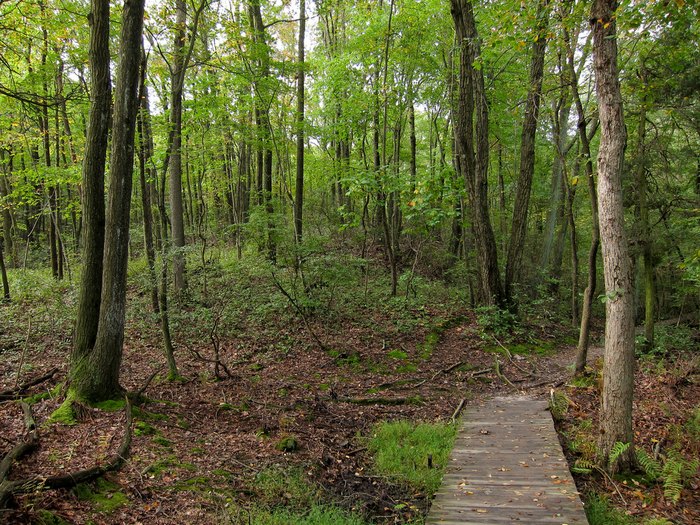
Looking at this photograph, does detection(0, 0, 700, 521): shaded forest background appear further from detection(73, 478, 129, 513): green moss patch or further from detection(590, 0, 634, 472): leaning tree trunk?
detection(73, 478, 129, 513): green moss patch

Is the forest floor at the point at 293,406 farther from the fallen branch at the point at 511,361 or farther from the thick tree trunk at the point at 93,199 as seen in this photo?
the thick tree trunk at the point at 93,199

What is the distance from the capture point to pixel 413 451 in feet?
19.6

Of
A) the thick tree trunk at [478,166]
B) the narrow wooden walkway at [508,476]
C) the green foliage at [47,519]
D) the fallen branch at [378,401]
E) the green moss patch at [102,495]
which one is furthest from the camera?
the thick tree trunk at [478,166]

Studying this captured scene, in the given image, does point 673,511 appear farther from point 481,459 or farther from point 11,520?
point 11,520

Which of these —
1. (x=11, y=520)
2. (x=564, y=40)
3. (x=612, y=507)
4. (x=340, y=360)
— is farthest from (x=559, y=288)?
(x=11, y=520)

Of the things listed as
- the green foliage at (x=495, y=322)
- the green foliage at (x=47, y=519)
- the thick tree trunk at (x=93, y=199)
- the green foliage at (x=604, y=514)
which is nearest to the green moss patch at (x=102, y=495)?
the green foliage at (x=47, y=519)

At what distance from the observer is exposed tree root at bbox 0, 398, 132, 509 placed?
10.8ft

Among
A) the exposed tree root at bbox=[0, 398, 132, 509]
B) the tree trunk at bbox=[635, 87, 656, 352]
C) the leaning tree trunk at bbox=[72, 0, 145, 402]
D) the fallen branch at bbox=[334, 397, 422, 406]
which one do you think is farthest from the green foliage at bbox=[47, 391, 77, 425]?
the tree trunk at bbox=[635, 87, 656, 352]

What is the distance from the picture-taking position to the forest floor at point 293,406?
439 centimetres

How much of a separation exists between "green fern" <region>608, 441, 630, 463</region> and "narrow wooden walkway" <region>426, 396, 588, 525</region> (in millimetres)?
557

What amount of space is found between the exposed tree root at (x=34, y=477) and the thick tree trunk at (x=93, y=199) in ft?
4.32

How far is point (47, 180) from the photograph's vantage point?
42.5ft

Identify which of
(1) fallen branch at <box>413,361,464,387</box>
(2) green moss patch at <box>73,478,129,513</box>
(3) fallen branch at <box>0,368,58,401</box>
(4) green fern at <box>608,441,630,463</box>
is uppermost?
(3) fallen branch at <box>0,368,58,401</box>

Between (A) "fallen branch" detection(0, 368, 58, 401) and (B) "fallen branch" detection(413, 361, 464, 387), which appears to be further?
(B) "fallen branch" detection(413, 361, 464, 387)
